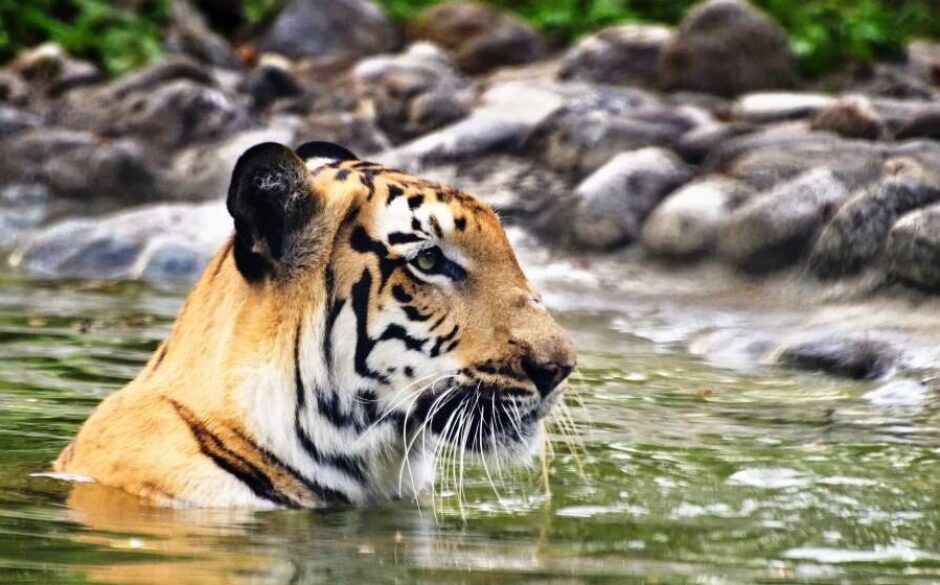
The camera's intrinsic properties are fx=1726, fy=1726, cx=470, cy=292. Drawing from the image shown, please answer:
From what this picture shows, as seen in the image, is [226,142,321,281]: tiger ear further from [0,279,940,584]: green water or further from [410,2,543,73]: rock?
[410,2,543,73]: rock

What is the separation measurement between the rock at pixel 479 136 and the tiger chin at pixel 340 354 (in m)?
8.23

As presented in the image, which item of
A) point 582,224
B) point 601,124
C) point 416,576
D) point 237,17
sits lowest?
point 416,576

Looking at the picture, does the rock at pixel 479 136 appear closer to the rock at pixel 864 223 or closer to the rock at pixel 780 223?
the rock at pixel 780 223

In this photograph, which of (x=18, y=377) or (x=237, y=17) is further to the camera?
(x=237, y=17)

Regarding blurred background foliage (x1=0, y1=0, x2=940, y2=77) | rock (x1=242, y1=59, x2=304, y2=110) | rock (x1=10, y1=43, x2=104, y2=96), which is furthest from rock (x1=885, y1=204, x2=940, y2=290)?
rock (x1=10, y1=43, x2=104, y2=96)

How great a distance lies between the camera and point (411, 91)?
599 inches

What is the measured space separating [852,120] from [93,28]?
898 centimetres

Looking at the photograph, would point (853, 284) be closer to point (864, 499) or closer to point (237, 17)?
point (864, 499)

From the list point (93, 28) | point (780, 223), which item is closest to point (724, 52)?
point (780, 223)

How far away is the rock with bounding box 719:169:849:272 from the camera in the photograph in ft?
31.8

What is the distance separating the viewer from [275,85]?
15.8m

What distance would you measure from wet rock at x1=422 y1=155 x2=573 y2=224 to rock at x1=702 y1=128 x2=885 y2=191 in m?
1.09

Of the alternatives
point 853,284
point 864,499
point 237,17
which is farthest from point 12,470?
point 237,17

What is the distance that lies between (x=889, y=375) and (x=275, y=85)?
32.1 ft
